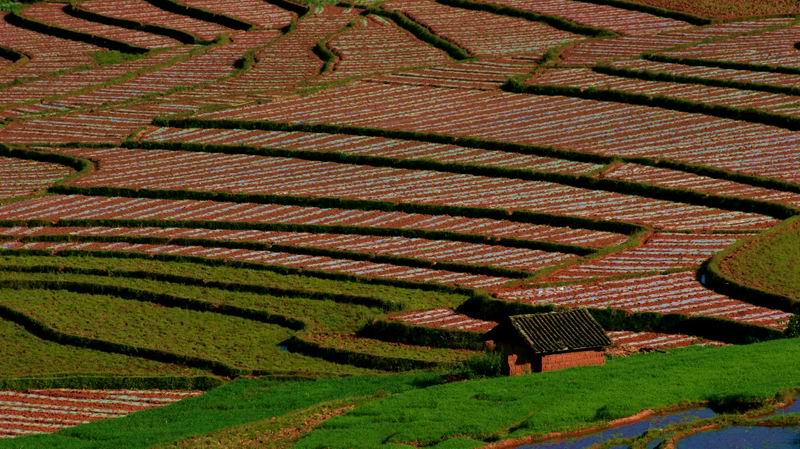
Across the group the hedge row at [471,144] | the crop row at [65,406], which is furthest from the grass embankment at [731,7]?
the crop row at [65,406]

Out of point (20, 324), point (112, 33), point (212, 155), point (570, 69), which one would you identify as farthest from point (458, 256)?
point (112, 33)

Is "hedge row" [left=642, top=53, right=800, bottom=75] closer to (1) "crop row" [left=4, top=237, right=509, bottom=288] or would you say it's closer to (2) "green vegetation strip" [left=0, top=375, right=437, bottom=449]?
(1) "crop row" [left=4, top=237, right=509, bottom=288]

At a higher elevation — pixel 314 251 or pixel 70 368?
pixel 314 251

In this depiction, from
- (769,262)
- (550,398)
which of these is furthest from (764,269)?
(550,398)

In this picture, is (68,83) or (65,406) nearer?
(65,406)

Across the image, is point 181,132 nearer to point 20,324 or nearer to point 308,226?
point 308,226

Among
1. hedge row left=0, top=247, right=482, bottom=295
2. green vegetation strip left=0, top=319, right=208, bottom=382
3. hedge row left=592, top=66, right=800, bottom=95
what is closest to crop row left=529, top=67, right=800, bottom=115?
hedge row left=592, top=66, right=800, bottom=95

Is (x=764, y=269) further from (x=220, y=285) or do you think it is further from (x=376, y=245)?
(x=220, y=285)
